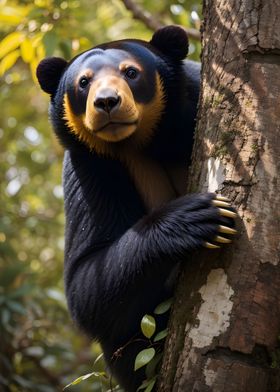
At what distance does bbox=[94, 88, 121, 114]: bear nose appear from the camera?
13.0 feet

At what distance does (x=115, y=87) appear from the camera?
409 centimetres

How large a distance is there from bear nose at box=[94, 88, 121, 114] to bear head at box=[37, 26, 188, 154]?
0.01m

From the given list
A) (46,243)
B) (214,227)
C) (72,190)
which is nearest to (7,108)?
(46,243)

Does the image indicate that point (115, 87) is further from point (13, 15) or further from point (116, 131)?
point (13, 15)

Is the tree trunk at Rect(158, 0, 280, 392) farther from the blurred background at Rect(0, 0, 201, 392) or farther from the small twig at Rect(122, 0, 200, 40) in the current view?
the small twig at Rect(122, 0, 200, 40)

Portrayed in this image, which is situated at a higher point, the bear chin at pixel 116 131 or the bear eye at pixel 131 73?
the bear eye at pixel 131 73

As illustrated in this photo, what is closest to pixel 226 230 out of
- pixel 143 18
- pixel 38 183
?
pixel 143 18

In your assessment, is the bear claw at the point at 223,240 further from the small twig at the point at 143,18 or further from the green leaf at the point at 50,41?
the small twig at the point at 143,18

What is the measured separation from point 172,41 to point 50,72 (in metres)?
0.85

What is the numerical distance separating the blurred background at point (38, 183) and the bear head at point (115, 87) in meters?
0.54

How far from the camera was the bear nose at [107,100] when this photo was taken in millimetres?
3969

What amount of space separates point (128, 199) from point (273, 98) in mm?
1659

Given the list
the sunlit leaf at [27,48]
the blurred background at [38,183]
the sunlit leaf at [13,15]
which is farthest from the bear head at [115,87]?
the sunlit leaf at [13,15]

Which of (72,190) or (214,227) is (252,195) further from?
(72,190)
